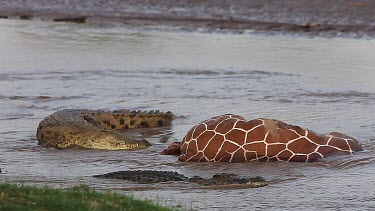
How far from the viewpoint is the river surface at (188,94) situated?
10.8 m

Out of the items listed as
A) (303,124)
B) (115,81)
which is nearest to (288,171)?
(303,124)

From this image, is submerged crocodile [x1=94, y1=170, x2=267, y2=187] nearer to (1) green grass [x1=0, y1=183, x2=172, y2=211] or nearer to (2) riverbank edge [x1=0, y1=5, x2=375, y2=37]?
(1) green grass [x1=0, y1=183, x2=172, y2=211]

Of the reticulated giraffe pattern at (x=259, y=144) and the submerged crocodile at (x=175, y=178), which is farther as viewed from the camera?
the reticulated giraffe pattern at (x=259, y=144)

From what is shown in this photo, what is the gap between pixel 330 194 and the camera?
34.5ft

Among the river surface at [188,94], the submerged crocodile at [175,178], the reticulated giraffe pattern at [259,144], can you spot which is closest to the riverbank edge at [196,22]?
the river surface at [188,94]

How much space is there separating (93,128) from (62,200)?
200 inches

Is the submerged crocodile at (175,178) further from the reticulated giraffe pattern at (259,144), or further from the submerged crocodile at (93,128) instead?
the submerged crocodile at (93,128)

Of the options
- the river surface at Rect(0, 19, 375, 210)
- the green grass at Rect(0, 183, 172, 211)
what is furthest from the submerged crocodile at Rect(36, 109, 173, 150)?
the green grass at Rect(0, 183, 172, 211)

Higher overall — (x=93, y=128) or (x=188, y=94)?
(x=188, y=94)

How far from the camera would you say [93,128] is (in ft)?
43.9

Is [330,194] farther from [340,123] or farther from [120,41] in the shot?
[120,41]

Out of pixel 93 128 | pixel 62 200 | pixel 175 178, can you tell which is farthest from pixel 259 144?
pixel 62 200

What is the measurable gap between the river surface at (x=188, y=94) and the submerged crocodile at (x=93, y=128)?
0.54ft

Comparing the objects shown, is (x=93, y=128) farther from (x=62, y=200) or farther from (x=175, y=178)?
(x=62, y=200)
